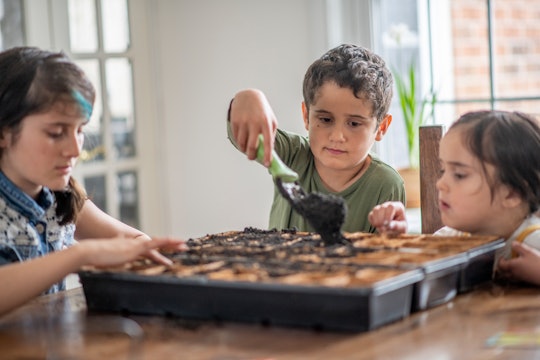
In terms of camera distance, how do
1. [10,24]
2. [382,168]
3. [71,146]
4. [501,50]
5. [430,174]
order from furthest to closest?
[10,24] < [501,50] < [382,168] < [430,174] < [71,146]

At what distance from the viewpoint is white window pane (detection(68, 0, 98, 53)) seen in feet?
12.2

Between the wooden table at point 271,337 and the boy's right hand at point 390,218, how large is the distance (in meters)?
0.34

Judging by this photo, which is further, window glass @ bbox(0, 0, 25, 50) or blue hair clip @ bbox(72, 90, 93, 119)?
window glass @ bbox(0, 0, 25, 50)

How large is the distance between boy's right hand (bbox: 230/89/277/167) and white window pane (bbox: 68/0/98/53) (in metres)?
2.19

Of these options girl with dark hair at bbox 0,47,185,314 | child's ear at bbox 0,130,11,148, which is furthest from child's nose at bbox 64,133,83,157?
child's ear at bbox 0,130,11,148

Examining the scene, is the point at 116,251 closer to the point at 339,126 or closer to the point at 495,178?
the point at 495,178

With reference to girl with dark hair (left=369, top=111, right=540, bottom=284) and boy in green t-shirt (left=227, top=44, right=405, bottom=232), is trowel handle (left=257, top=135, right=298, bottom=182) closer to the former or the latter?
girl with dark hair (left=369, top=111, right=540, bottom=284)

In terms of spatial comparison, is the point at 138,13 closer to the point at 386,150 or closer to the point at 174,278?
the point at 386,150

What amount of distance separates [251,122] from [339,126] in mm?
465

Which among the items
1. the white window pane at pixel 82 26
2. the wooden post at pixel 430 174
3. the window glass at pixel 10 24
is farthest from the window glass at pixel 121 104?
the wooden post at pixel 430 174

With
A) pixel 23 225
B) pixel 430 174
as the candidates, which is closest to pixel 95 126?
pixel 23 225

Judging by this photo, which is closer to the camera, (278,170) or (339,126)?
(278,170)

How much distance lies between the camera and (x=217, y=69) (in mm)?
3869

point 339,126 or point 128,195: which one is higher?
point 339,126
